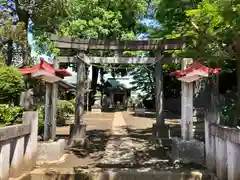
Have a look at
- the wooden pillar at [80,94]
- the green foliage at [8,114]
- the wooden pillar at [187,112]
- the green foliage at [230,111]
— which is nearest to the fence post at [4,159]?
the green foliage at [8,114]

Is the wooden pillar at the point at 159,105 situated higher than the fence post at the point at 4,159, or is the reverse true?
the wooden pillar at the point at 159,105

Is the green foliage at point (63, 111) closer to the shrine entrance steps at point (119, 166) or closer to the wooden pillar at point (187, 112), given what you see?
the shrine entrance steps at point (119, 166)

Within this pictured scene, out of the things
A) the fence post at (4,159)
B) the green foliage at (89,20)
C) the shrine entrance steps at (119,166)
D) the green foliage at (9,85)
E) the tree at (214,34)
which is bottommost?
the shrine entrance steps at (119,166)

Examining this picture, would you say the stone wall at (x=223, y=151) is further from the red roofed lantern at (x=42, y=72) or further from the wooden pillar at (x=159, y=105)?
the red roofed lantern at (x=42, y=72)

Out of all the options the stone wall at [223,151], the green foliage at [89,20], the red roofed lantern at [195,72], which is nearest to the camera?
the stone wall at [223,151]

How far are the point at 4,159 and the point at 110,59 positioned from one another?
228 inches

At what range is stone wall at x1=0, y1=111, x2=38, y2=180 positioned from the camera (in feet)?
16.6

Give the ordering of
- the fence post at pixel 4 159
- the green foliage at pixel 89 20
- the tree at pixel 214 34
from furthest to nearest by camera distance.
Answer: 1. the green foliage at pixel 89 20
2. the tree at pixel 214 34
3. the fence post at pixel 4 159

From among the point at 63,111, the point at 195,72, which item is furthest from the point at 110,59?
the point at 63,111

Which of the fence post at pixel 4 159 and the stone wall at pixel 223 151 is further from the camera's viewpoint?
the fence post at pixel 4 159

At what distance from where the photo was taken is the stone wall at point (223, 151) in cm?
474

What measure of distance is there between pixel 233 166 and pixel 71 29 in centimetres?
1847

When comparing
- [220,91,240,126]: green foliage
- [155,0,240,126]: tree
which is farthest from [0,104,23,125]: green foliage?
[220,91,240,126]: green foliage

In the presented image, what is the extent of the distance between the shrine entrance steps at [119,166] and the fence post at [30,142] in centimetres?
25
